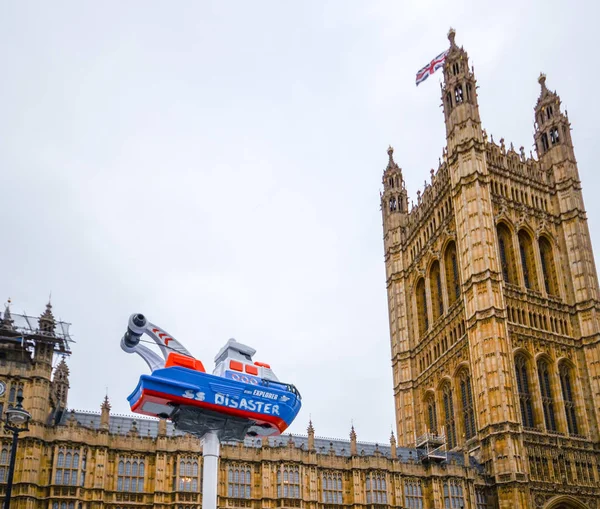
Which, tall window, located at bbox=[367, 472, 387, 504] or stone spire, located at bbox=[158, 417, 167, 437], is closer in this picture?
stone spire, located at bbox=[158, 417, 167, 437]

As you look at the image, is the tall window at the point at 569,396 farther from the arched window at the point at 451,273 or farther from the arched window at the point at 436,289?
the arched window at the point at 436,289

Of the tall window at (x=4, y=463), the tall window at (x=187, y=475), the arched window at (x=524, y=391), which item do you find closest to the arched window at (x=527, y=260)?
the arched window at (x=524, y=391)

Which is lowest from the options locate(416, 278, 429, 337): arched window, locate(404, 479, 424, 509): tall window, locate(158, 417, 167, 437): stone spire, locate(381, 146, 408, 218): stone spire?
locate(404, 479, 424, 509): tall window

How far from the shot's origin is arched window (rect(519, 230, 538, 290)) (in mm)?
85438

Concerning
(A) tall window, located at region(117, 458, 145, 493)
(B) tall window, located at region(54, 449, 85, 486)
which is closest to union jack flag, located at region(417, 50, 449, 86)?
(A) tall window, located at region(117, 458, 145, 493)

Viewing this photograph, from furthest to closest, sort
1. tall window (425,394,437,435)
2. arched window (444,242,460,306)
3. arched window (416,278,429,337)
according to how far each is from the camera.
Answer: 1. arched window (416,278,429,337)
2. arched window (444,242,460,306)
3. tall window (425,394,437,435)

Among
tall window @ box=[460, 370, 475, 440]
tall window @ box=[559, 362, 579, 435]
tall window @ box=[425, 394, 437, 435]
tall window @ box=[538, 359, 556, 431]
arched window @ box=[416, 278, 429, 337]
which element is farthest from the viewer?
arched window @ box=[416, 278, 429, 337]

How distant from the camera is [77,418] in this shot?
60125 millimetres

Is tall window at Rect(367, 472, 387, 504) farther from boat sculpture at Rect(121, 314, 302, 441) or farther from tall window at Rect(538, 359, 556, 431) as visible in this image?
boat sculpture at Rect(121, 314, 302, 441)

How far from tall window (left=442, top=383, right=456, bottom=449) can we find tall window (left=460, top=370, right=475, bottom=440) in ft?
A: 6.53

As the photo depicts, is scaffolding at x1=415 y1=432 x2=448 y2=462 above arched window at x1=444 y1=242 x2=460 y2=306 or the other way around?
the other way around

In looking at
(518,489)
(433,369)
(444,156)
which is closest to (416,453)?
(518,489)

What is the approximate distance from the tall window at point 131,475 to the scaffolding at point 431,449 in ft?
85.3

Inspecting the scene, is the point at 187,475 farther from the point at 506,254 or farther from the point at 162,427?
the point at 506,254
